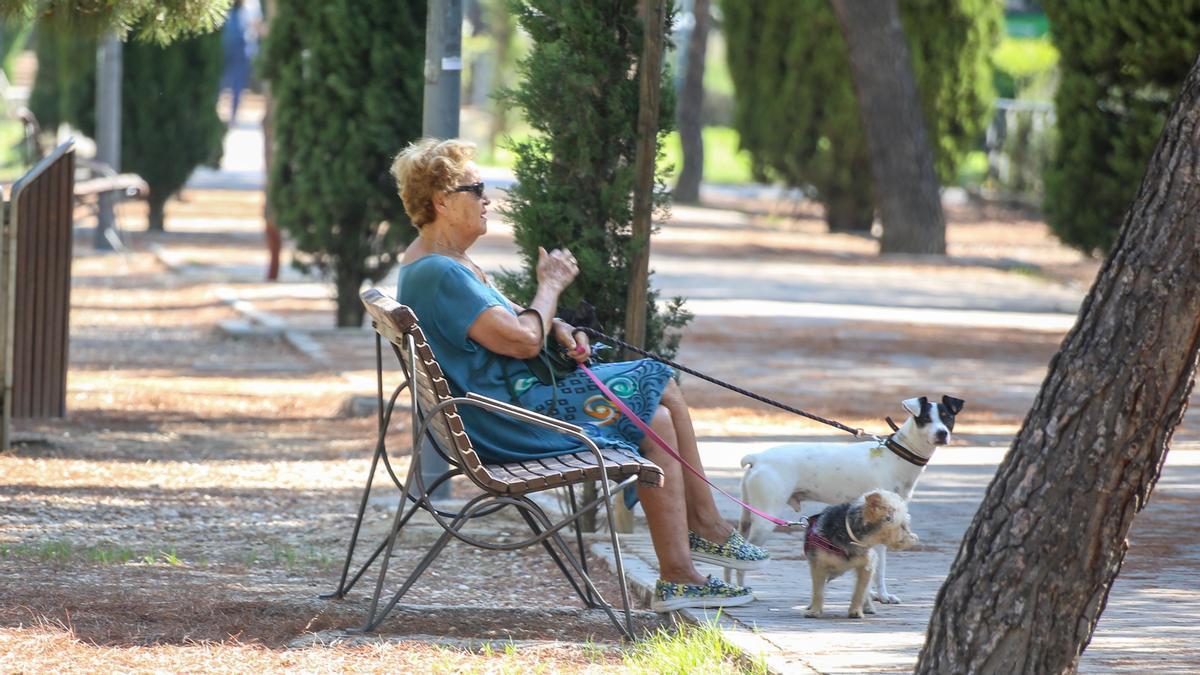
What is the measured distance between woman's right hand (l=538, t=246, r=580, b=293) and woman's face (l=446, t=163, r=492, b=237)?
0.25 m

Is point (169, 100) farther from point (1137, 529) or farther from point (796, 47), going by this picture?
point (1137, 529)

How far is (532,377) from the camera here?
523 centimetres

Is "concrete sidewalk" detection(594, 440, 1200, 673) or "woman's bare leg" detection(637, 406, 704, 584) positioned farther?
"woman's bare leg" detection(637, 406, 704, 584)

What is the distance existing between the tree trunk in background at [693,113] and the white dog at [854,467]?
23698 mm

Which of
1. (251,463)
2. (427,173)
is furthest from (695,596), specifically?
(251,463)

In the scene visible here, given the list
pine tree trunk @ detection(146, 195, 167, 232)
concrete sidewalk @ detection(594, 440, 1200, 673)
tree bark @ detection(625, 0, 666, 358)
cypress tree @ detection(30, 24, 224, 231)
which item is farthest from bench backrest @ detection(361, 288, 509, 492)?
pine tree trunk @ detection(146, 195, 167, 232)

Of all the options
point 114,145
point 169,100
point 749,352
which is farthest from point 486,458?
point 169,100

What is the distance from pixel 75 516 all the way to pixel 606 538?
214 cm

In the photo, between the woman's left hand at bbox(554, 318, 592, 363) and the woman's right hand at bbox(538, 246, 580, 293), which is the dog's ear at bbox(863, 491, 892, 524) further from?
the woman's right hand at bbox(538, 246, 580, 293)

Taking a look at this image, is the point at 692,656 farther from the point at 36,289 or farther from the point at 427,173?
the point at 36,289

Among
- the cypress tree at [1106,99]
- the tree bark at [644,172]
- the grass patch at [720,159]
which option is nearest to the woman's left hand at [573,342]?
the tree bark at [644,172]

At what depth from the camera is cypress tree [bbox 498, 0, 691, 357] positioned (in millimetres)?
6367

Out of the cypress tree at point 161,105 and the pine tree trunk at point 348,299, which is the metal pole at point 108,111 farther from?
the pine tree trunk at point 348,299

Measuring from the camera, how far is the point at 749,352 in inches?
495
